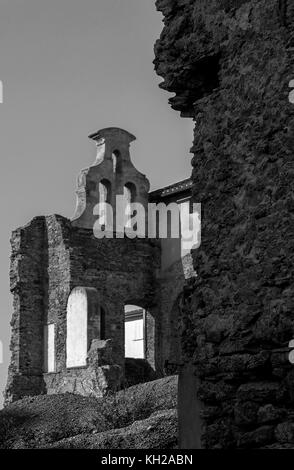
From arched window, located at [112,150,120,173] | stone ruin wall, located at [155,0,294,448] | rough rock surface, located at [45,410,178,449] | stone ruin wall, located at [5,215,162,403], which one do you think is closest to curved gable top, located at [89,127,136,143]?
arched window, located at [112,150,120,173]

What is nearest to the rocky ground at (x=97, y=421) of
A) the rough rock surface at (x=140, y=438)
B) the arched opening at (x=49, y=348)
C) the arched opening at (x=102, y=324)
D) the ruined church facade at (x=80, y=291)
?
the rough rock surface at (x=140, y=438)

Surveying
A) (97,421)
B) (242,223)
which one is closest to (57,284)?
(97,421)

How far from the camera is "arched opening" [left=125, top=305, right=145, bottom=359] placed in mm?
31062

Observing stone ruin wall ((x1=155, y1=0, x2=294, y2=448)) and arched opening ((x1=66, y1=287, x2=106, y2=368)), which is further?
arched opening ((x1=66, y1=287, x2=106, y2=368))

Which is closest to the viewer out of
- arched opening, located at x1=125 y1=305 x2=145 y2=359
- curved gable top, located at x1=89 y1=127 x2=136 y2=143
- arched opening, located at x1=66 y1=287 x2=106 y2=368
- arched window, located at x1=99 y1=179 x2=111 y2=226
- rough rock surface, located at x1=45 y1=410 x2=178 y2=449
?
rough rock surface, located at x1=45 y1=410 x2=178 y2=449

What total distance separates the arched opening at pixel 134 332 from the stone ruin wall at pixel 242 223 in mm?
25372

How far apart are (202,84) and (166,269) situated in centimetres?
1647

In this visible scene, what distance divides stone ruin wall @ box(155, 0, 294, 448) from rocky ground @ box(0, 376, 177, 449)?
3735 millimetres

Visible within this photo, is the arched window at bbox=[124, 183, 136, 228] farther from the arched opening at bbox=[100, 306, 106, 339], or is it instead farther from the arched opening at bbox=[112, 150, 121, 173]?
the arched opening at bbox=[100, 306, 106, 339]

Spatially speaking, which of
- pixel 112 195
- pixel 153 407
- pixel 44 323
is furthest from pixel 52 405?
pixel 112 195

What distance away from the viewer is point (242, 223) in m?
5.46

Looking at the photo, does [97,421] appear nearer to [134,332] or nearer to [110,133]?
[110,133]

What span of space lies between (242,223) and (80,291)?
49.7 feet

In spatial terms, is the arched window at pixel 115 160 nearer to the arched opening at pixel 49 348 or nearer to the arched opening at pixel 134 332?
the arched opening at pixel 49 348
